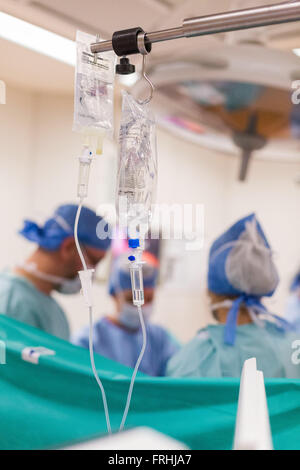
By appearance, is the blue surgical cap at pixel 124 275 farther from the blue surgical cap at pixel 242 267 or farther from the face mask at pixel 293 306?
the blue surgical cap at pixel 242 267

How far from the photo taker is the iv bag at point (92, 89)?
2.80 feet

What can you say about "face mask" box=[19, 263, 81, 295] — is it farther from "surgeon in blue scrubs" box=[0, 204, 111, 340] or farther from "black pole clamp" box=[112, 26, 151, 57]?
"black pole clamp" box=[112, 26, 151, 57]

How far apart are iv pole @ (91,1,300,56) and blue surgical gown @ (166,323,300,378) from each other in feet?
2.28

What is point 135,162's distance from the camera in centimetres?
85

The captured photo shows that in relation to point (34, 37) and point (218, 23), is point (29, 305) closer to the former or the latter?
point (34, 37)

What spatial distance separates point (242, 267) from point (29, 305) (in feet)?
2.53

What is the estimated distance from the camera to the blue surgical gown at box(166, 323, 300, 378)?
45.1 inches

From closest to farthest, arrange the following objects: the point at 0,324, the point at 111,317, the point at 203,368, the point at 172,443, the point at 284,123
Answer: the point at 172,443, the point at 0,324, the point at 203,368, the point at 284,123, the point at 111,317

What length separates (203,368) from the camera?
1261 millimetres

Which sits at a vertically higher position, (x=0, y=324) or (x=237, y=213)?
(x=237, y=213)

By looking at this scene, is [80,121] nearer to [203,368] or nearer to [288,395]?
[288,395]

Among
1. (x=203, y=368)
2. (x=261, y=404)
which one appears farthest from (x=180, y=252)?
(x=261, y=404)

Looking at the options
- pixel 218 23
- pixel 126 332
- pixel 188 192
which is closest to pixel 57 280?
pixel 126 332
